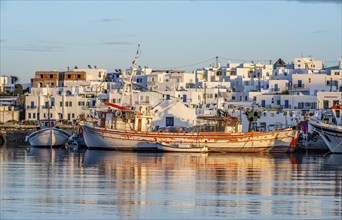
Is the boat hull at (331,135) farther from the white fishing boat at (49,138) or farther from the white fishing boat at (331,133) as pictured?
the white fishing boat at (49,138)

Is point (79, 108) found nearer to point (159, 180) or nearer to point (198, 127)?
point (198, 127)

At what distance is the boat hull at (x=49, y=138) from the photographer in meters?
84.2

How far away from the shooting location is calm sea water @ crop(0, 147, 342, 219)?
102 ft

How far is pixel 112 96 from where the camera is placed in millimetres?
106938

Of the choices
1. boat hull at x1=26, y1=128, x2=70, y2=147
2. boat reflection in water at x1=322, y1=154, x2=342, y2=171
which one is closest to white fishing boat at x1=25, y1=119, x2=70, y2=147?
boat hull at x1=26, y1=128, x2=70, y2=147

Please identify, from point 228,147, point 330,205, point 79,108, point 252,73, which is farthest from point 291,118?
point 330,205

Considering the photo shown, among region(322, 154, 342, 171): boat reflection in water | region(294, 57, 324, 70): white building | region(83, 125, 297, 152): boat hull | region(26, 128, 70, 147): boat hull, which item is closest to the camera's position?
region(322, 154, 342, 171): boat reflection in water

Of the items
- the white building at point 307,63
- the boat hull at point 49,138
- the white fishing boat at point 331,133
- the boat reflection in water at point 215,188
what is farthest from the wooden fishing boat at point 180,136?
the white building at point 307,63

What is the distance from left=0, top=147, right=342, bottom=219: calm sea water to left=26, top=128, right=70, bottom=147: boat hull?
2386cm

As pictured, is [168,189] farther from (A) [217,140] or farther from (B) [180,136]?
(A) [217,140]

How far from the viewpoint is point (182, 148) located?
7325cm

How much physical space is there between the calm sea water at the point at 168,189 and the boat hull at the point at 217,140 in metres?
13.5

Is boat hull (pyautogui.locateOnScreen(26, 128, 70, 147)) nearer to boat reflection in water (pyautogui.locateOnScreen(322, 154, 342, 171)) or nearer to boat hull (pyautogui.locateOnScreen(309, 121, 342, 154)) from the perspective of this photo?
boat hull (pyautogui.locateOnScreen(309, 121, 342, 154))

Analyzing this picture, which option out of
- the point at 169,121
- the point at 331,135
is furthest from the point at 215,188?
the point at 169,121
